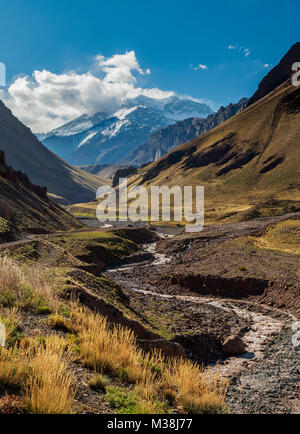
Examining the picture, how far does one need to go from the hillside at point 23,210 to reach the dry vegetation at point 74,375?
3760 cm

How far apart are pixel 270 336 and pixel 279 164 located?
15146cm

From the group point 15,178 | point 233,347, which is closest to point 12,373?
point 233,347

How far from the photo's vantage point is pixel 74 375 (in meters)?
7.43

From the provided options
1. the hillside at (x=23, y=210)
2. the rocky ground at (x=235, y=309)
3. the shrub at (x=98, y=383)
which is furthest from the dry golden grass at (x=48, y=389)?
the hillside at (x=23, y=210)

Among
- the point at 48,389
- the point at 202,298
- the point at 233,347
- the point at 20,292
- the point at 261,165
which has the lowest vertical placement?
the point at 233,347

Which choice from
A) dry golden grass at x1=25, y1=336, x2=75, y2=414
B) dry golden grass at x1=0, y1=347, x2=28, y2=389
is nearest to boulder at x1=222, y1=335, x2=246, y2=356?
dry golden grass at x1=25, y1=336, x2=75, y2=414

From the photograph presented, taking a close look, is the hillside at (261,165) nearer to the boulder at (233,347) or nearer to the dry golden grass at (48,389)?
the boulder at (233,347)

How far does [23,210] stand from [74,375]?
66.0 m

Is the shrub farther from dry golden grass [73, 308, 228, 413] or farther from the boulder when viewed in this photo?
the boulder

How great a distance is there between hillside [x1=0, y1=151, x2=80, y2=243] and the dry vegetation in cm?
3760

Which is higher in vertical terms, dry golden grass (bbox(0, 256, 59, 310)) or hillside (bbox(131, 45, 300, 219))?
hillside (bbox(131, 45, 300, 219))

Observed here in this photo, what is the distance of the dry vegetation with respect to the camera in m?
5.86

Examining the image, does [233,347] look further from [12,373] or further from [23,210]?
[23,210]

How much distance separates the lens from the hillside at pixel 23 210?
2140 inches
